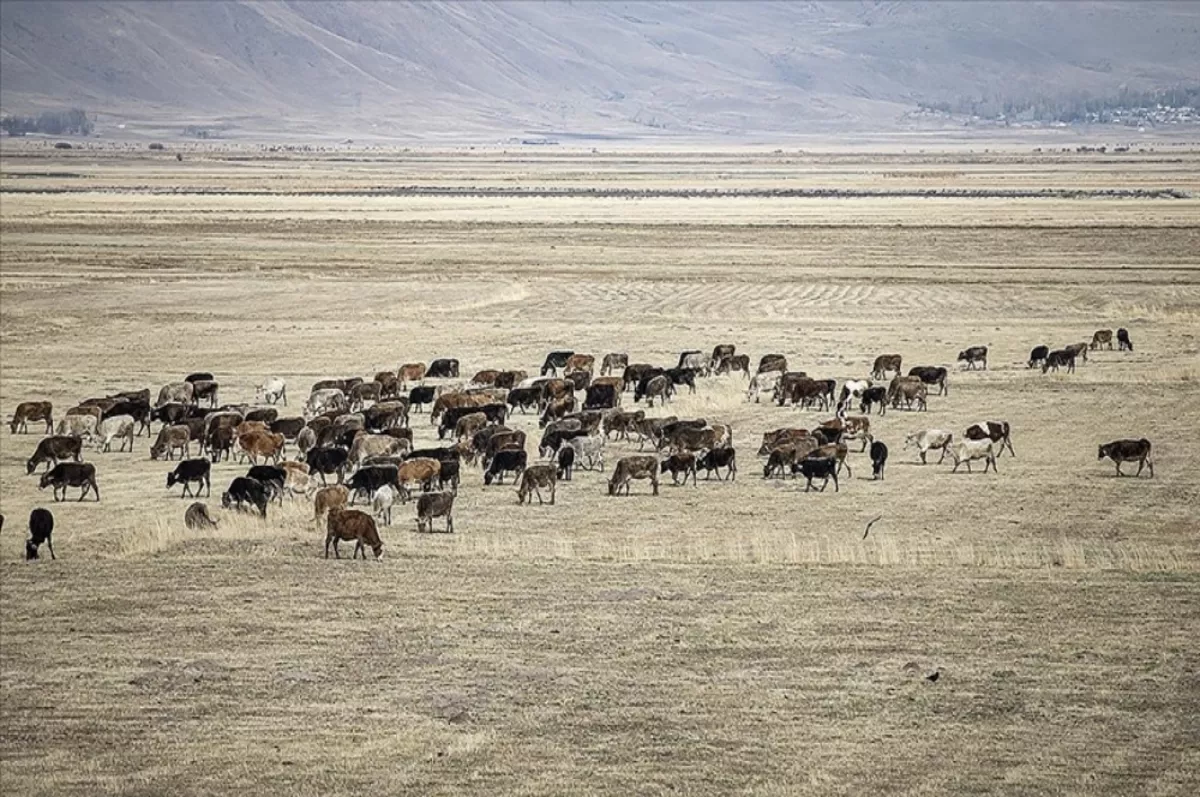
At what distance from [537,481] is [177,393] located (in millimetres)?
10596

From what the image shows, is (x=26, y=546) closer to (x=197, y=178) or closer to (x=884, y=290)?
(x=884, y=290)

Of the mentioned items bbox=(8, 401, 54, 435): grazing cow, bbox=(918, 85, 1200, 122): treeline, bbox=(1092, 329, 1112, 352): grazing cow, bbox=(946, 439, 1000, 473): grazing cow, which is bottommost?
bbox=(946, 439, 1000, 473): grazing cow

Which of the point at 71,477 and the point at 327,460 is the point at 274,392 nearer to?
the point at 327,460

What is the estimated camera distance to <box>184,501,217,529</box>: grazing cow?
21688 millimetres

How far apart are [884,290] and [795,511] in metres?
31.1

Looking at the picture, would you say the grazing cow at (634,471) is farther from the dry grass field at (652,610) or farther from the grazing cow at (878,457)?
the grazing cow at (878,457)

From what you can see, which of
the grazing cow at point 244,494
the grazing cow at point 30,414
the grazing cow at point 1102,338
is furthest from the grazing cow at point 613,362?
the grazing cow at point 244,494

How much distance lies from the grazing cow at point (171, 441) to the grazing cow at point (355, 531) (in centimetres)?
687

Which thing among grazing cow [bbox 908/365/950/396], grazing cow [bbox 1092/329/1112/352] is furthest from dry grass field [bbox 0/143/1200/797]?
grazing cow [bbox 1092/329/1112/352]

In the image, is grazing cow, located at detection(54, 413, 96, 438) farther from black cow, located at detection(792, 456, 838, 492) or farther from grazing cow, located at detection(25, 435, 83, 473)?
black cow, located at detection(792, 456, 838, 492)

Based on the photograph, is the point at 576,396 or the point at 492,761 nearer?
the point at 492,761

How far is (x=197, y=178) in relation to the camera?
13600cm

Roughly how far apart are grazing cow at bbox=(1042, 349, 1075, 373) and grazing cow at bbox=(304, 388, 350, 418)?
14.2 metres

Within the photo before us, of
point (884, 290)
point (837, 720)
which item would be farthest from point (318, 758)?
point (884, 290)
